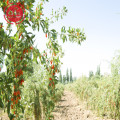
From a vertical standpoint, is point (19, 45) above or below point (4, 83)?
above

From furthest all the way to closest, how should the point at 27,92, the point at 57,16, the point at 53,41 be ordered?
1. the point at 27,92
2. the point at 57,16
3. the point at 53,41

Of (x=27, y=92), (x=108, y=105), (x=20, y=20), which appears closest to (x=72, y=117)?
(x=108, y=105)

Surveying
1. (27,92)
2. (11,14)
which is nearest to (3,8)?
(11,14)

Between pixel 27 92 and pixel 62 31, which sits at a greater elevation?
pixel 62 31

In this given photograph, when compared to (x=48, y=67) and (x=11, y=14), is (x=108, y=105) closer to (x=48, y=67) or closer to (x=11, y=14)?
(x=48, y=67)

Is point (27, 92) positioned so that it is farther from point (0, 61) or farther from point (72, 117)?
point (0, 61)

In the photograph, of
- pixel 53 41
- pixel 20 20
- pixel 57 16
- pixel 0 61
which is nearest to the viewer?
pixel 0 61

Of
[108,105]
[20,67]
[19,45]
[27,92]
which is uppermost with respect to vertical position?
[19,45]

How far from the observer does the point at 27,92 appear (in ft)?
12.4

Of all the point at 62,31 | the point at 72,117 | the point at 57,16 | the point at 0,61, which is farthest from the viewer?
the point at 72,117

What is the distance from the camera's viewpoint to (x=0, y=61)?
0.90 m

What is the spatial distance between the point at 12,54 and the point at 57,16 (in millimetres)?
1163

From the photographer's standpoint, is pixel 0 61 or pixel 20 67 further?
pixel 20 67

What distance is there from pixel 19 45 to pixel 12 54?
0.28 ft
